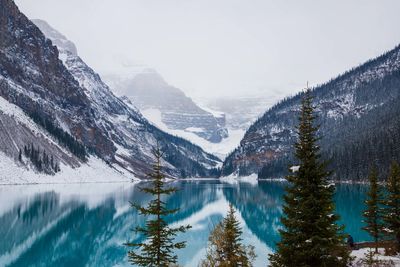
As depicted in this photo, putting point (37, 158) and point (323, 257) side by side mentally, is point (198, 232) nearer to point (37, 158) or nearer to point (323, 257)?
point (323, 257)

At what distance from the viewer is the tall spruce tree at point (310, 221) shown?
1877 cm

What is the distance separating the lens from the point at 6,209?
7412 centimetres

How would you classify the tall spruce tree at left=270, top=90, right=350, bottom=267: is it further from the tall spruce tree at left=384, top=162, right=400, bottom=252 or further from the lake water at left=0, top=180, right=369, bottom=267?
the lake water at left=0, top=180, right=369, bottom=267

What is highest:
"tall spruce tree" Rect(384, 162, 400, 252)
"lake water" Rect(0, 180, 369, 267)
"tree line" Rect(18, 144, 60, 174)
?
"tree line" Rect(18, 144, 60, 174)

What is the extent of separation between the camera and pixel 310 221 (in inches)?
746

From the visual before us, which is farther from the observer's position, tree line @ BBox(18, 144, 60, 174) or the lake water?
tree line @ BBox(18, 144, 60, 174)

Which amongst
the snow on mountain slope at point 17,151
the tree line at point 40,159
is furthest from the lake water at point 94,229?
the tree line at point 40,159

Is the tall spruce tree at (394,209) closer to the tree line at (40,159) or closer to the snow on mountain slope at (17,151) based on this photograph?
the snow on mountain slope at (17,151)

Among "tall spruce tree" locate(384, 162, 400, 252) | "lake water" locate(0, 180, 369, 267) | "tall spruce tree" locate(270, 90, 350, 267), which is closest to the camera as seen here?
"tall spruce tree" locate(270, 90, 350, 267)

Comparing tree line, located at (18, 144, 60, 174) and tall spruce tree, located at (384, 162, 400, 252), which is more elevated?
tree line, located at (18, 144, 60, 174)

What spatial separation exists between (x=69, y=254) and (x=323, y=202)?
37140 mm

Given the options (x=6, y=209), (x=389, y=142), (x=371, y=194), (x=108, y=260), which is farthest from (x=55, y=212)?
(x=389, y=142)

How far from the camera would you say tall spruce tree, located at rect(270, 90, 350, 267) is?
18.8 m

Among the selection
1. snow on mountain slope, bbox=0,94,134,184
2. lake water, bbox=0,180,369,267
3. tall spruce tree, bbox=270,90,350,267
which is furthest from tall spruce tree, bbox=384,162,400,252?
snow on mountain slope, bbox=0,94,134,184
